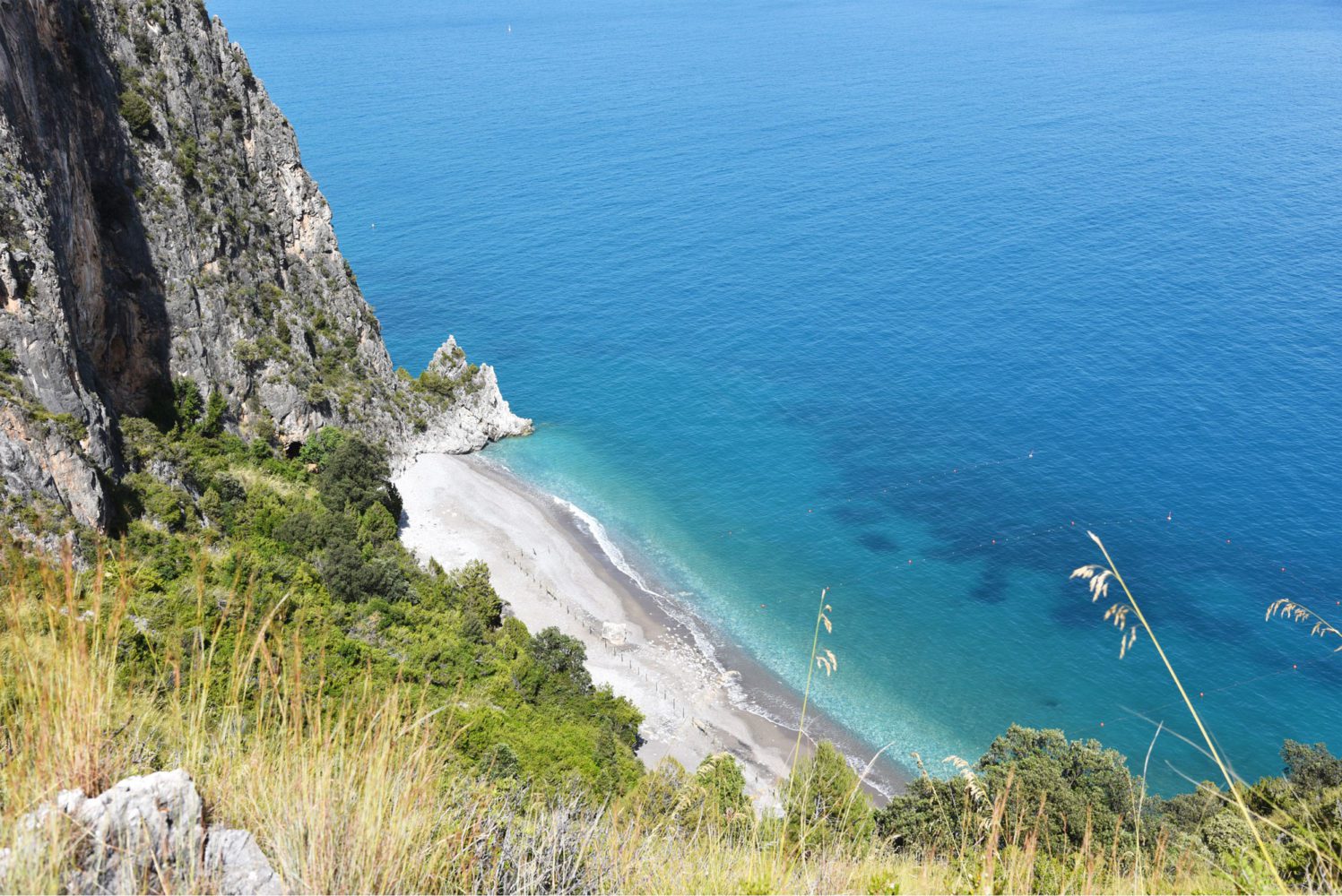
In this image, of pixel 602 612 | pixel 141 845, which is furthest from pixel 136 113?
pixel 141 845

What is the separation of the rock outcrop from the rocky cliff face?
24367 millimetres

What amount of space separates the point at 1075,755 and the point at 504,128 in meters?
120

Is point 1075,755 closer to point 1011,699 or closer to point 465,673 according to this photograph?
point 1011,699

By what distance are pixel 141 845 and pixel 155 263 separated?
4082 centimetres

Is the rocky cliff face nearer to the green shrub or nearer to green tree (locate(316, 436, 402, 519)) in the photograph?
the green shrub

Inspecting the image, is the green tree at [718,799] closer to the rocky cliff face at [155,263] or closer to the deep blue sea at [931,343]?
the deep blue sea at [931,343]

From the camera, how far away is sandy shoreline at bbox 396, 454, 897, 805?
125 feet

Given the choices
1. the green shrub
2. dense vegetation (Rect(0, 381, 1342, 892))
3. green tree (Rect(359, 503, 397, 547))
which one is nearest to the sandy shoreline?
dense vegetation (Rect(0, 381, 1342, 892))

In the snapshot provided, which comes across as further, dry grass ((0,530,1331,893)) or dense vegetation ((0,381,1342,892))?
dense vegetation ((0,381,1342,892))

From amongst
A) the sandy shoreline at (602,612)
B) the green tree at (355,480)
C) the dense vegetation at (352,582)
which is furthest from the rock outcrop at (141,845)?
the green tree at (355,480)

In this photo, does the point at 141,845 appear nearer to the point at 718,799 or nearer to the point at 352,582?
the point at 718,799

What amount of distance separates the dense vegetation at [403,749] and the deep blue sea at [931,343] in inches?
281

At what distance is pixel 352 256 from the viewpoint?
294 ft

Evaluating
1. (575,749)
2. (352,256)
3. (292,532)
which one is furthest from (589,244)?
(575,749)
